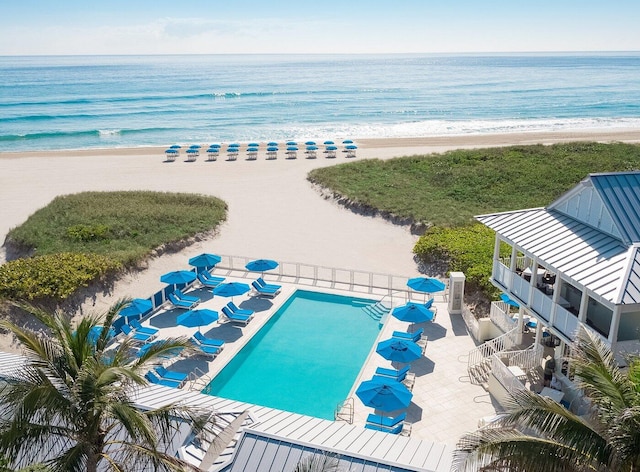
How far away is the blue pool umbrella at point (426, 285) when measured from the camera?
21.3m

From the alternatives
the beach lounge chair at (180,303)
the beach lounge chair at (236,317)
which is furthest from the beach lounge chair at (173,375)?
the beach lounge chair at (180,303)

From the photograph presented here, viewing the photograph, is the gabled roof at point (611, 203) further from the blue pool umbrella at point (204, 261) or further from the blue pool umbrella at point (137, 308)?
the blue pool umbrella at point (137, 308)

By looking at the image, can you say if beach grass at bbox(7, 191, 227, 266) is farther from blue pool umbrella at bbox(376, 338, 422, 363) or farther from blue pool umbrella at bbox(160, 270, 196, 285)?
blue pool umbrella at bbox(376, 338, 422, 363)

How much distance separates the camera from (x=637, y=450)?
23.3 feet

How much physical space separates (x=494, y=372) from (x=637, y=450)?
9.07 m

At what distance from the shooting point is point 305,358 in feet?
62.4

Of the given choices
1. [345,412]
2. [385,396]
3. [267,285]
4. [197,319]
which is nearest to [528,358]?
[385,396]

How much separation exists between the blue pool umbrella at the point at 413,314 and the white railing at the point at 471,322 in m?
1.45

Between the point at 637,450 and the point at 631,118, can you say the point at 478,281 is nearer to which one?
the point at 637,450

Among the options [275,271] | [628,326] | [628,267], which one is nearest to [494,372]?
[628,326]

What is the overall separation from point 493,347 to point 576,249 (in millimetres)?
4647

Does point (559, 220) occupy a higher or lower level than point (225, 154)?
higher

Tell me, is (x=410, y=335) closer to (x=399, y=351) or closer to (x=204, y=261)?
(x=399, y=351)

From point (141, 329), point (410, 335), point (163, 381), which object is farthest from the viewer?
point (141, 329)
